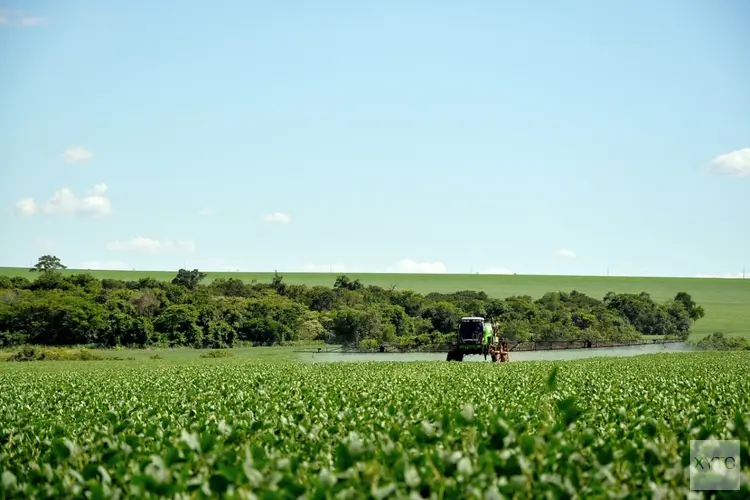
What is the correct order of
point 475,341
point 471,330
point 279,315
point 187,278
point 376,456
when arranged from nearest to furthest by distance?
1. point 376,456
2. point 475,341
3. point 471,330
4. point 279,315
5. point 187,278

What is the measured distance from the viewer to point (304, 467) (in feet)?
33.9

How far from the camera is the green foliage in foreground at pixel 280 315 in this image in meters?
104

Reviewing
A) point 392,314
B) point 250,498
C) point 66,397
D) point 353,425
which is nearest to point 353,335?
point 392,314

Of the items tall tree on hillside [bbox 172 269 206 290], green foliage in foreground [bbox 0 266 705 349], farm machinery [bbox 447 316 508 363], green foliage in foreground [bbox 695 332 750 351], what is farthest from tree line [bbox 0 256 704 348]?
farm machinery [bbox 447 316 508 363]

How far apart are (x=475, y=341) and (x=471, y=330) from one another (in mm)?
821

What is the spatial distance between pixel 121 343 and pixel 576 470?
101m

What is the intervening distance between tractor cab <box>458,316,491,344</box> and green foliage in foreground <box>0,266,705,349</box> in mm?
37680

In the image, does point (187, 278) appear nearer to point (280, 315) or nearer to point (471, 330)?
point (280, 315)

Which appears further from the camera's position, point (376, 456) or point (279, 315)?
point (279, 315)

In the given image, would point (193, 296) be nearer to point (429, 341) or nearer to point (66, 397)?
point (429, 341)

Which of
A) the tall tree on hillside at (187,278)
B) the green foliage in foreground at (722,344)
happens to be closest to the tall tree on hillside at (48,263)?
the tall tree on hillside at (187,278)

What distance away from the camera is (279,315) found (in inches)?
4673

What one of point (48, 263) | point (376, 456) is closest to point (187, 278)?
point (48, 263)

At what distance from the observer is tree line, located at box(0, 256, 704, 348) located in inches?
4082
